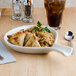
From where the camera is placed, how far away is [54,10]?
1529 mm

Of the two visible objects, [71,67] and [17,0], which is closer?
[71,67]

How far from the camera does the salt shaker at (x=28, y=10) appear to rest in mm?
1697

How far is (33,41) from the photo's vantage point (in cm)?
120

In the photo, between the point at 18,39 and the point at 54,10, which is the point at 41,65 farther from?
the point at 54,10

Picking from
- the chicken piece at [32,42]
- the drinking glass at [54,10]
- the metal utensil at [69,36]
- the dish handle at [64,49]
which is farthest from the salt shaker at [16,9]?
the dish handle at [64,49]

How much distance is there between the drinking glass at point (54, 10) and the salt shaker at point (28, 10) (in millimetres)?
180

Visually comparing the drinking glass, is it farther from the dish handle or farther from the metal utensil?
the dish handle

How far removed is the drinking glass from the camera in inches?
59.4

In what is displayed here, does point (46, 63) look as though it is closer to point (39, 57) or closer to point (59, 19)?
point (39, 57)

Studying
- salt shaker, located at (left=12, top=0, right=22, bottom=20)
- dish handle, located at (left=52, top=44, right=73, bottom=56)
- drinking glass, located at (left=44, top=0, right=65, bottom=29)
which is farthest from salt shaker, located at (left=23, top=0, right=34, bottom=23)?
dish handle, located at (left=52, top=44, right=73, bottom=56)

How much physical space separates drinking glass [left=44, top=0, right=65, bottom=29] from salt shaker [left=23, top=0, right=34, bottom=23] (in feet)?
0.59

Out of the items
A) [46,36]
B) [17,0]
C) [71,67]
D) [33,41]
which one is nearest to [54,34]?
[46,36]

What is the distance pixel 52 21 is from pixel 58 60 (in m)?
0.47

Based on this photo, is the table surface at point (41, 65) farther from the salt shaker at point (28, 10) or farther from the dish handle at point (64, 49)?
the salt shaker at point (28, 10)
